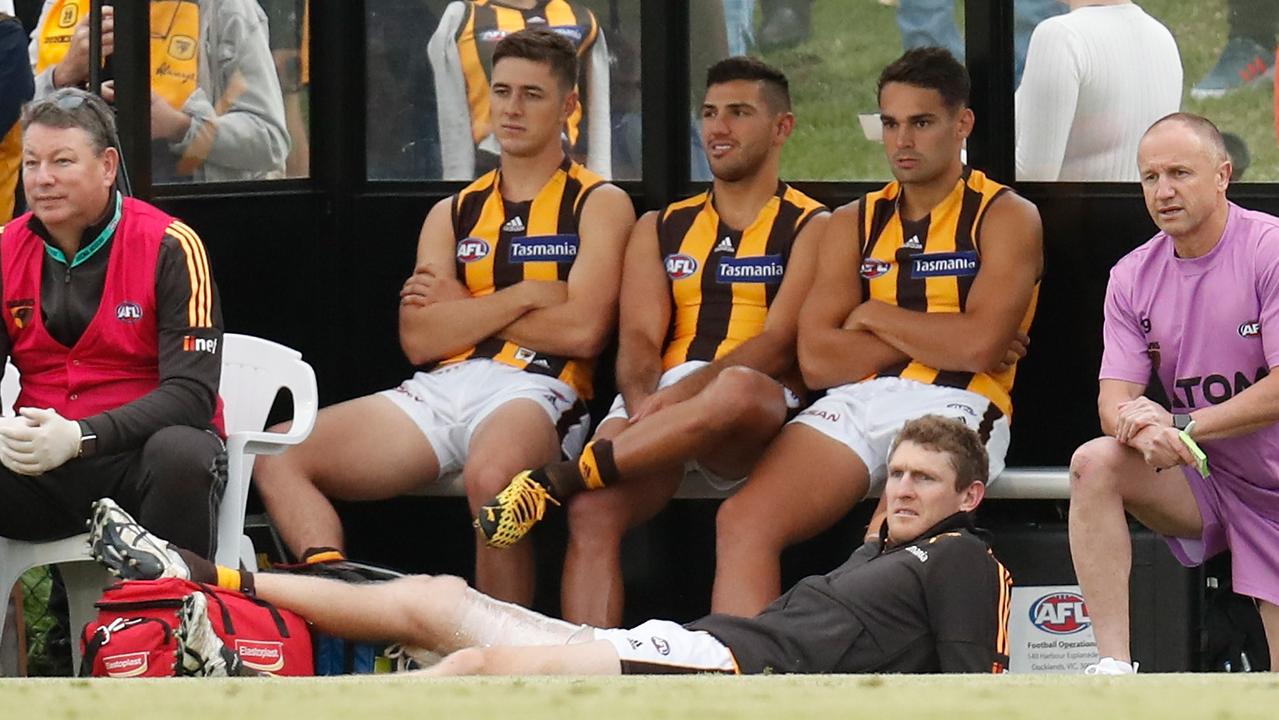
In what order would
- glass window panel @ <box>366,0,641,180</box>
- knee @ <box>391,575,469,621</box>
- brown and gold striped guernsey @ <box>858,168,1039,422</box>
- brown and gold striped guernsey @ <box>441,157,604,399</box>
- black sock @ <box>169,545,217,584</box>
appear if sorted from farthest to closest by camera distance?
glass window panel @ <box>366,0,641,180</box> → brown and gold striped guernsey @ <box>441,157,604,399</box> → brown and gold striped guernsey @ <box>858,168,1039,422</box> → knee @ <box>391,575,469,621</box> → black sock @ <box>169,545,217,584</box>

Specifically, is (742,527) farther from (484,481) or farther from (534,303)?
(534,303)

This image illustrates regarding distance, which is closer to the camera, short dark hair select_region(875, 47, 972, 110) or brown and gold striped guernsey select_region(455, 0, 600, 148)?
short dark hair select_region(875, 47, 972, 110)

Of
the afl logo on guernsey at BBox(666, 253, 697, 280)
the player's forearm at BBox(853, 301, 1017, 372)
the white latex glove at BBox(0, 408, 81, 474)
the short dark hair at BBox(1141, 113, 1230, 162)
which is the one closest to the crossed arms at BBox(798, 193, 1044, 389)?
the player's forearm at BBox(853, 301, 1017, 372)

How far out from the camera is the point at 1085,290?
5.57 metres

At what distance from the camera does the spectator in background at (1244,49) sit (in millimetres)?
5383

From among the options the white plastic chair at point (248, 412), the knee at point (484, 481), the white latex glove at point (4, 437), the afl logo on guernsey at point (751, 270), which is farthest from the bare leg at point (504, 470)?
the white latex glove at point (4, 437)

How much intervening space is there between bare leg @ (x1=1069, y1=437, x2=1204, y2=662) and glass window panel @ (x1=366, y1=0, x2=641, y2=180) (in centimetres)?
197

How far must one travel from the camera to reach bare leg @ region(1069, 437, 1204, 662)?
4.40 metres

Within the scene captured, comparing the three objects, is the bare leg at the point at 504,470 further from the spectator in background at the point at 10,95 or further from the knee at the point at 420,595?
the spectator in background at the point at 10,95

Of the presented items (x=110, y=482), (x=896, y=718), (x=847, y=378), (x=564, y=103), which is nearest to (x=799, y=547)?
(x=847, y=378)

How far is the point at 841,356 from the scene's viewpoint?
528 cm

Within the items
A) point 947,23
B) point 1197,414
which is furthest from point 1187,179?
point 947,23

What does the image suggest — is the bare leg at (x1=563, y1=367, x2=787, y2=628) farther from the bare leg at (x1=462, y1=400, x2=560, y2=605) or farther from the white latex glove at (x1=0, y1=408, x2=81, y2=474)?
the white latex glove at (x1=0, y1=408, x2=81, y2=474)

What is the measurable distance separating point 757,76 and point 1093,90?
899 millimetres
